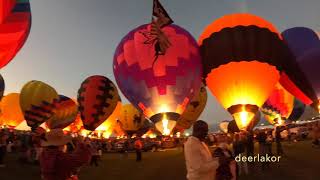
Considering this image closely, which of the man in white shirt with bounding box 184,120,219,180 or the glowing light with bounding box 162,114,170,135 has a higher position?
the glowing light with bounding box 162,114,170,135

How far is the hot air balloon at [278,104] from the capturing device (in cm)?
2688

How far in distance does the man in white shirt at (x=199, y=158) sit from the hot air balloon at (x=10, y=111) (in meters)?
38.6

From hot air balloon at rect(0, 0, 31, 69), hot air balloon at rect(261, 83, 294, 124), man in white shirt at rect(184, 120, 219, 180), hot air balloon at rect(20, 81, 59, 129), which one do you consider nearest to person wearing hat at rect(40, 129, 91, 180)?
man in white shirt at rect(184, 120, 219, 180)

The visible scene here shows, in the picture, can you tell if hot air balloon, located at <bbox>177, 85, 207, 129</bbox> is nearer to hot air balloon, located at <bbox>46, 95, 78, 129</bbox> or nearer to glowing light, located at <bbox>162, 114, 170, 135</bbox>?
glowing light, located at <bbox>162, 114, 170, 135</bbox>

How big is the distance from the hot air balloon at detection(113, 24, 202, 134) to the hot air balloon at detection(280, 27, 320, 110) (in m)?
5.38

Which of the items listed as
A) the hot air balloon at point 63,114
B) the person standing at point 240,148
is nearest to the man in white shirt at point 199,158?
the person standing at point 240,148

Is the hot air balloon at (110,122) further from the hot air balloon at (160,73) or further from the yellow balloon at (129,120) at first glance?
the hot air balloon at (160,73)

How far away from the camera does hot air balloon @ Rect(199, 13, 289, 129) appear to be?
16.4 m

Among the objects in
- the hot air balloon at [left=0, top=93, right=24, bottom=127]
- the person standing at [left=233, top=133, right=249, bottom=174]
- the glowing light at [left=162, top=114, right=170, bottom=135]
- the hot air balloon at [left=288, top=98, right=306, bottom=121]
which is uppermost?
the hot air balloon at [left=0, top=93, right=24, bottom=127]

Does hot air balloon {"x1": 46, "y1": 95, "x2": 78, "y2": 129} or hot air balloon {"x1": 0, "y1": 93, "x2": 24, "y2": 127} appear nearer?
hot air balloon {"x1": 46, "y1": 95, "x2": 78, "y2": 129}

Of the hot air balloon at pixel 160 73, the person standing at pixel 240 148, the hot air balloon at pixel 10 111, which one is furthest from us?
the hot air balloon at pixel 10 111

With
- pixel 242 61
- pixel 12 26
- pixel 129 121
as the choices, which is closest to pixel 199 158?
pixel 242 61

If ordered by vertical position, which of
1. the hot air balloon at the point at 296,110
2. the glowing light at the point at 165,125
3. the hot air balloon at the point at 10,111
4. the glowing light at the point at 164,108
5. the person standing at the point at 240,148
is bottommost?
the person standing at the point at 240,148

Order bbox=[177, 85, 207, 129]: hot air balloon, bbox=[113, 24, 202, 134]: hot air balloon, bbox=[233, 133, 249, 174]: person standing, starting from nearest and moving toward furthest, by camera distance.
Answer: bbox=[233, 133, 249, 174]: person standing < bbox=[113, 24, 202, 134]: hot air balloon < bbox=[177, 85, 207, 129]: hot air balloon
